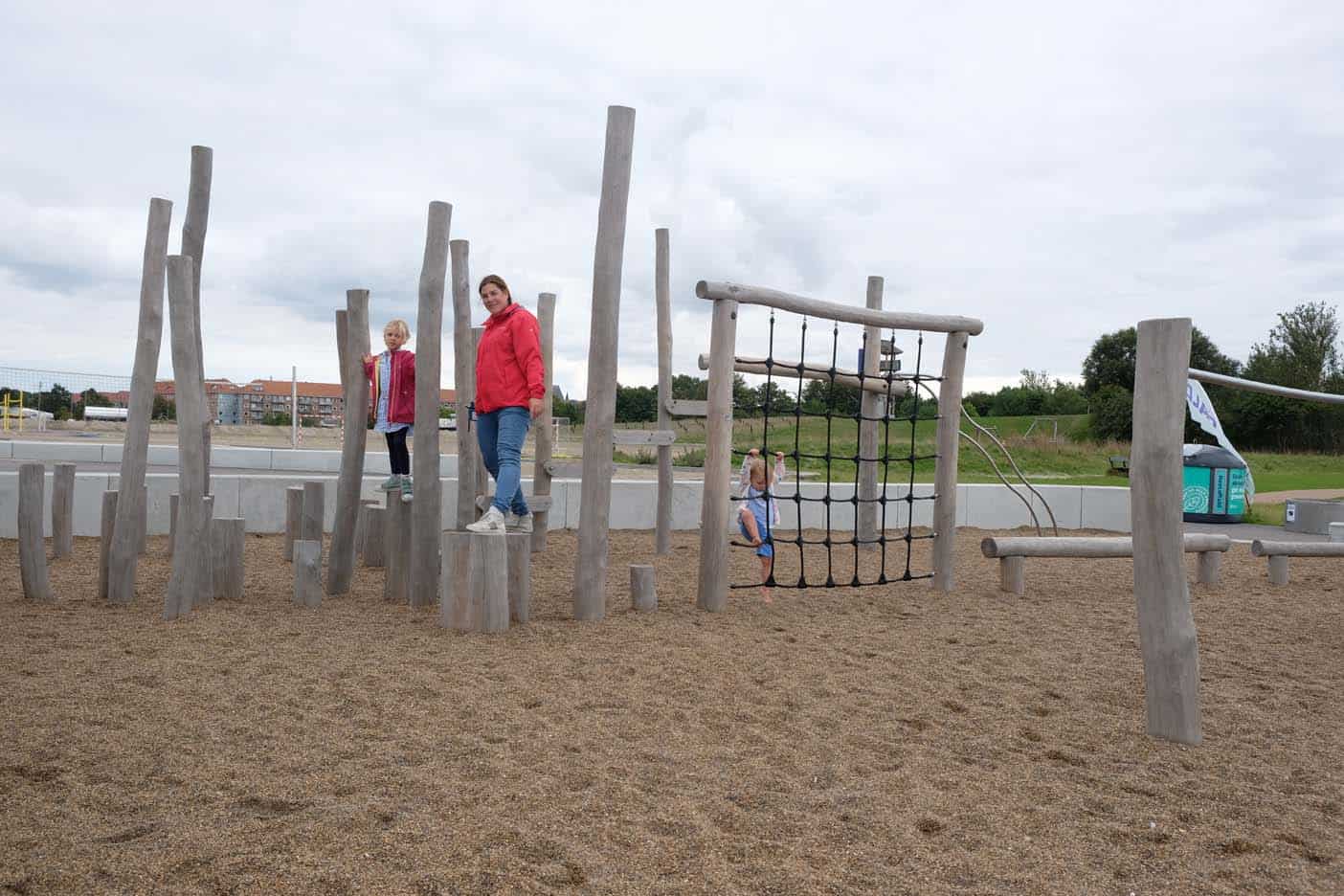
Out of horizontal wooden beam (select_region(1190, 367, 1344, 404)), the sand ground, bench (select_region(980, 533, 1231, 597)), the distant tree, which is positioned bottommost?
the sand ground

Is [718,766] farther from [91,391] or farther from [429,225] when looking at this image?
[91,391]

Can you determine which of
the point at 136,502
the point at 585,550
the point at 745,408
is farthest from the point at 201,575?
the point at 745,408

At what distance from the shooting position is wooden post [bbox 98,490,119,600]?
571 cm

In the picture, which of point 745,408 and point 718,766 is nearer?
point 718,766

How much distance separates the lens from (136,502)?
560 centimetres

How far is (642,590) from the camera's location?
5891 millimetres

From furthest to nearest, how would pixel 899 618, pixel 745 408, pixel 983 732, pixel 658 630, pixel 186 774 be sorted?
pixel 745 408, pixel 899 618, pixel 658 630, pixel 983 732, pixel 186 774

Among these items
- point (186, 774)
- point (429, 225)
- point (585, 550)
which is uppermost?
point (429, 225)

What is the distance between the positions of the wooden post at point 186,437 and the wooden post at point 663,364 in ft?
13.2

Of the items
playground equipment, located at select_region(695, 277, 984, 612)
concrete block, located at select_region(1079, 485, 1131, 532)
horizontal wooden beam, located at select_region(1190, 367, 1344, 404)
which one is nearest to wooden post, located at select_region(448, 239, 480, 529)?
playground equipment, located at select_region(695, 277, 984, 612)

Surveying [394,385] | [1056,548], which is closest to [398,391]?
[394,385]

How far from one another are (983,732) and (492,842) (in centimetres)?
197

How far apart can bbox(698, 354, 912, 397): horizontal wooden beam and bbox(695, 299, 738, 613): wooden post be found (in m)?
0.15

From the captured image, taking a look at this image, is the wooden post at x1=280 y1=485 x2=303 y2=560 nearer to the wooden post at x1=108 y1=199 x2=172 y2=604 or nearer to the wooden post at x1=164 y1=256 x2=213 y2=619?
the wooden post at x1=108 y1=199 x2=172 y2=604
